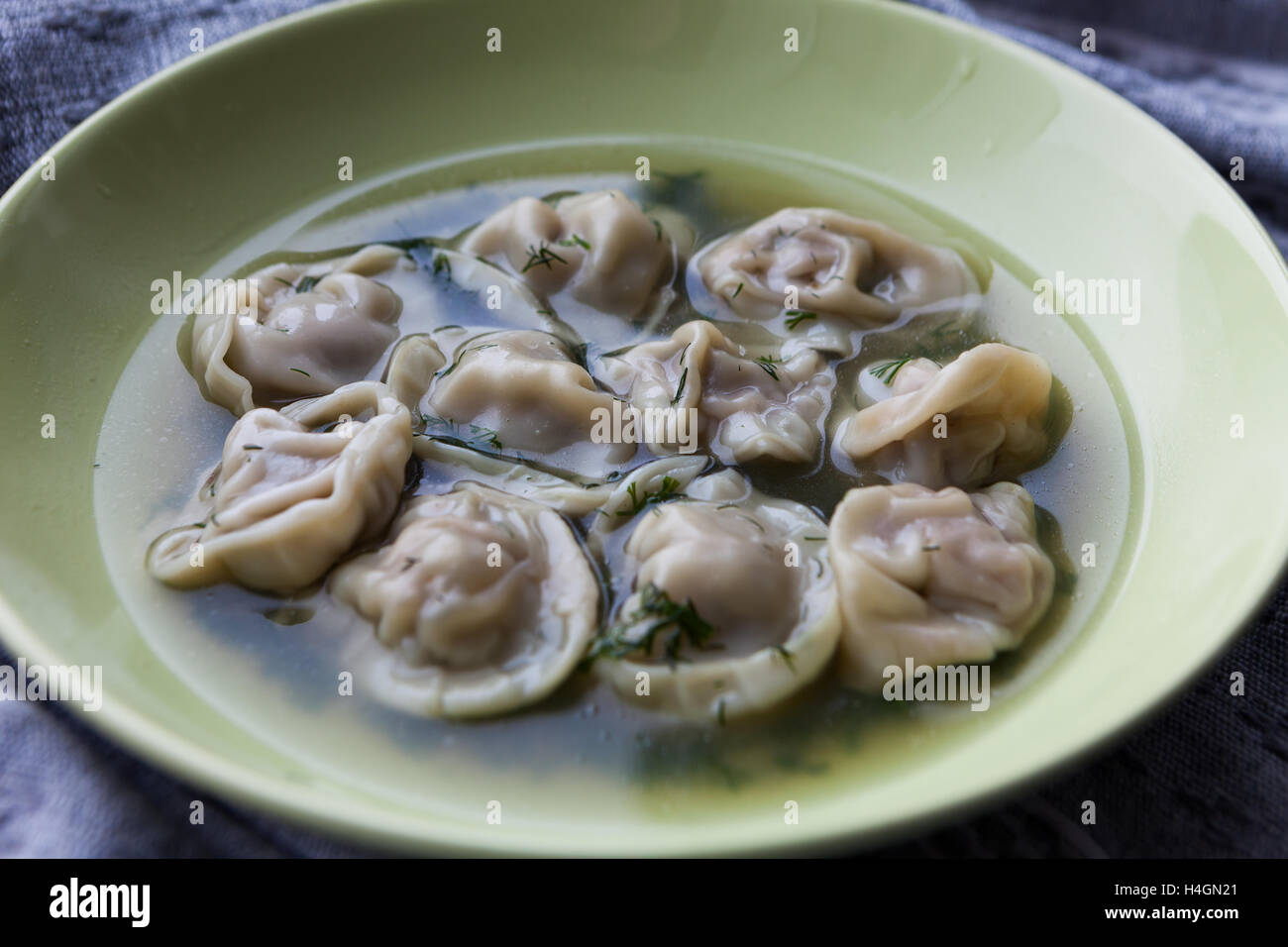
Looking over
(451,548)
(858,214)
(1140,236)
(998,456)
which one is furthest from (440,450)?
(1140,236)

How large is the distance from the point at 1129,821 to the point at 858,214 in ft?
7.79

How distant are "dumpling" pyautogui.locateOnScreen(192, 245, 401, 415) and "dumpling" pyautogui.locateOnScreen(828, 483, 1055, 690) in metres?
1.57

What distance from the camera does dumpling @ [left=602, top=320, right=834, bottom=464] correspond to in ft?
10.8

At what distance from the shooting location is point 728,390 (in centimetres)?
347

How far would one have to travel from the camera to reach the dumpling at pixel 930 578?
9.12 ft

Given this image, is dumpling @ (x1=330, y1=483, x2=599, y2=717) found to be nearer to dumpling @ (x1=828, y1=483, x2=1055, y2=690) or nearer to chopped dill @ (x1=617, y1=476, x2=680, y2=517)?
chopped dill @ (x1=617, y1=476, x2=680, y2=517)

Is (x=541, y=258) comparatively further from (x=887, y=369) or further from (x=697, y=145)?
(x=887, y=369)

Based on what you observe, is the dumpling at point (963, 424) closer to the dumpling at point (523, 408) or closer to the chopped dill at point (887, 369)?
the chopped dill at point (887, 369)

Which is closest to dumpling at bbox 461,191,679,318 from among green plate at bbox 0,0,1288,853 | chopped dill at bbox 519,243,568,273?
chopped dill at bbox 519,243,568,273

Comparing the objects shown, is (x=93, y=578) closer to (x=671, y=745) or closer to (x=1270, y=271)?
(x=671, y=745)

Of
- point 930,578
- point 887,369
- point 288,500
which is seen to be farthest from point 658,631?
point 887,369

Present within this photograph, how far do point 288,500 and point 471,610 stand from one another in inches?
24.0

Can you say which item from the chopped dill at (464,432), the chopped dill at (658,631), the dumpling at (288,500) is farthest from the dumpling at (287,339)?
the chopped dill at (658,631)

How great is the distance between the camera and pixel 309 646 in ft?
9.23
